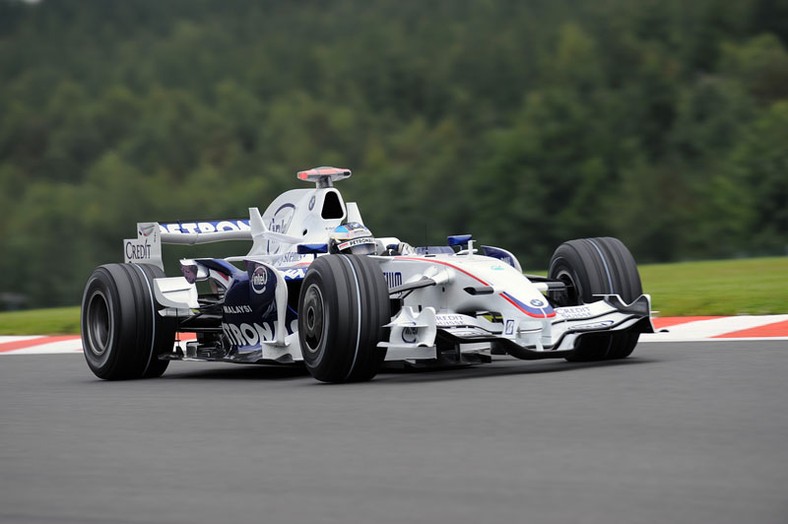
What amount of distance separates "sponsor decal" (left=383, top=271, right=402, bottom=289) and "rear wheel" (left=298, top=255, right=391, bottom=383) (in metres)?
0.98

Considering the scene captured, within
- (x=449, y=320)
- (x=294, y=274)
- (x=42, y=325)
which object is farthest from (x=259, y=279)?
→ (x=42, y=325)

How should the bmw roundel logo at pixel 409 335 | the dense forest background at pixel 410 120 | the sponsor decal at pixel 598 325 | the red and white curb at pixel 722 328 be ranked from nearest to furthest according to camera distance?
the bmw roundel logo at pixel 409 335 → the sponsor decal at pixel 598 325 → the red and white curb at pixel 722 328 → the dense forest background at pixel 410 120

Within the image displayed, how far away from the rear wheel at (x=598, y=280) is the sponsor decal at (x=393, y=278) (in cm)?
145

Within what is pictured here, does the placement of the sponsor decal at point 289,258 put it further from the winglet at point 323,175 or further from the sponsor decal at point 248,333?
the winglet at point 323,175

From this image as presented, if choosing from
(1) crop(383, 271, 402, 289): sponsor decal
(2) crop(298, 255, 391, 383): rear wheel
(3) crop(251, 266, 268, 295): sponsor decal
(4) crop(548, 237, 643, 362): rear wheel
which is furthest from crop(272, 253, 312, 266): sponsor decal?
(4) crop(548, 237, 643, 362): rear wheel

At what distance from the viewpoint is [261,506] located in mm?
5719

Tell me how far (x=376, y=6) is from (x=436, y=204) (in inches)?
2533

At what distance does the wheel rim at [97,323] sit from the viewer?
12695 millimetres

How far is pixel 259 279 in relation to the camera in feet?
38.6

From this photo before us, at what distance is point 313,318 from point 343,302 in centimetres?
56

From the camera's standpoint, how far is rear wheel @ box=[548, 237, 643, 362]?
1143 cm

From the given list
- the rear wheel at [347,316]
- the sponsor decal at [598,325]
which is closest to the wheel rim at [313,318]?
the rear wheel at [347,316]

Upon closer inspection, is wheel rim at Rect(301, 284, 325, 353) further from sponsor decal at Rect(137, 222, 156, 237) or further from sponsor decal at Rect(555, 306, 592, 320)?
sponsor decal at Rect(137, 222, 156, 237)

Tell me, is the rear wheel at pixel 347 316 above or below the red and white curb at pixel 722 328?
above
